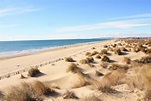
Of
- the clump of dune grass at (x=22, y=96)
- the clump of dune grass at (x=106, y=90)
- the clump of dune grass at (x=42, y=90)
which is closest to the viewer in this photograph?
the clump of dune grass at (x=22, y=96)

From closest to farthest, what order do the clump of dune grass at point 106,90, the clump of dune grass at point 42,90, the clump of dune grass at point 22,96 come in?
the clump of dune grass at point 22,96
the clump of dune grass at point 106,90
the clump of dune grass at point 42,90

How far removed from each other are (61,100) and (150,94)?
117 inches

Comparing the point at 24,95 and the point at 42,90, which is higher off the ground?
the point at 24,95

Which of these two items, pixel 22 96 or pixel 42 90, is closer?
pixel 22 96

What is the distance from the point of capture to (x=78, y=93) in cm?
977

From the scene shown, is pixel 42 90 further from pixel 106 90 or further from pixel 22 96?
pixel 106 90

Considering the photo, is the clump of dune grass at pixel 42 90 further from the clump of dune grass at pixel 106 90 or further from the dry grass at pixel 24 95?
the clump of dune grass at pixel 106 90

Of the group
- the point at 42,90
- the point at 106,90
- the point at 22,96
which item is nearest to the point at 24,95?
the point at 22,96

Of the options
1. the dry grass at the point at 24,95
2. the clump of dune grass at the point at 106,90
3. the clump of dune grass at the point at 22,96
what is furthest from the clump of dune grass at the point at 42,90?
the clump of dune grass at the point at 106,90

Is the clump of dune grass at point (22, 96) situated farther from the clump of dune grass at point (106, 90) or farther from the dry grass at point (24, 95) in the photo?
the clump of dune grass at point (106, 90)

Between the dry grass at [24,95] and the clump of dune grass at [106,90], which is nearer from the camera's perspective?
the dry grass at [24,95]

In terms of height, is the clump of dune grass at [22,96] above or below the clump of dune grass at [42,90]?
above

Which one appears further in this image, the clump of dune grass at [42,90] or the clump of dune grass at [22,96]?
the clump of dune grass at [42,90]

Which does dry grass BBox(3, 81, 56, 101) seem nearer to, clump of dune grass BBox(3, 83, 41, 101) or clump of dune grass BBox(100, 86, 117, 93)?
clump of dune grass BBox(3, 83, 41, 101)
